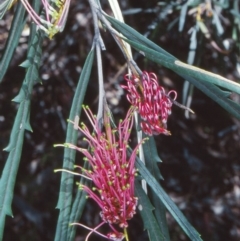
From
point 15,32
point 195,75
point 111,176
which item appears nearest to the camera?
point 195,75

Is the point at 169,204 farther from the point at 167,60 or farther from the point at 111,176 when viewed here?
the point at 167,60

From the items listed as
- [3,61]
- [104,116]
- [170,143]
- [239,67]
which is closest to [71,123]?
[104,116]

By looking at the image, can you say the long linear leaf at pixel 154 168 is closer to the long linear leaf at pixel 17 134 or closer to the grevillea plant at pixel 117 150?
the grevillea plant at pixel 117 150

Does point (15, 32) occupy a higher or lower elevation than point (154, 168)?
higher

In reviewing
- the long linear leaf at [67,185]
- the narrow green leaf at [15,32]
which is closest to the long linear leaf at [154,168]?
the long linear leaf at [67,185]

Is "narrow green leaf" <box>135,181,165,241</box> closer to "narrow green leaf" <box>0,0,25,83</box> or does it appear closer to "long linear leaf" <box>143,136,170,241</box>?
"long linear leaf" <box>143,136,170,241</box>

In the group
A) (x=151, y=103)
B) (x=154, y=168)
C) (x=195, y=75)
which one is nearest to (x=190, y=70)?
(x=195, y=75)

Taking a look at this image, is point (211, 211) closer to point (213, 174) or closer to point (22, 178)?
point (213, 174)

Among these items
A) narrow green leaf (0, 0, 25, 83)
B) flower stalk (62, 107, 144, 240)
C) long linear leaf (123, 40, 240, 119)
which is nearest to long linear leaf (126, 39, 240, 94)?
long linear leaf (123, 40, 240, 119)
